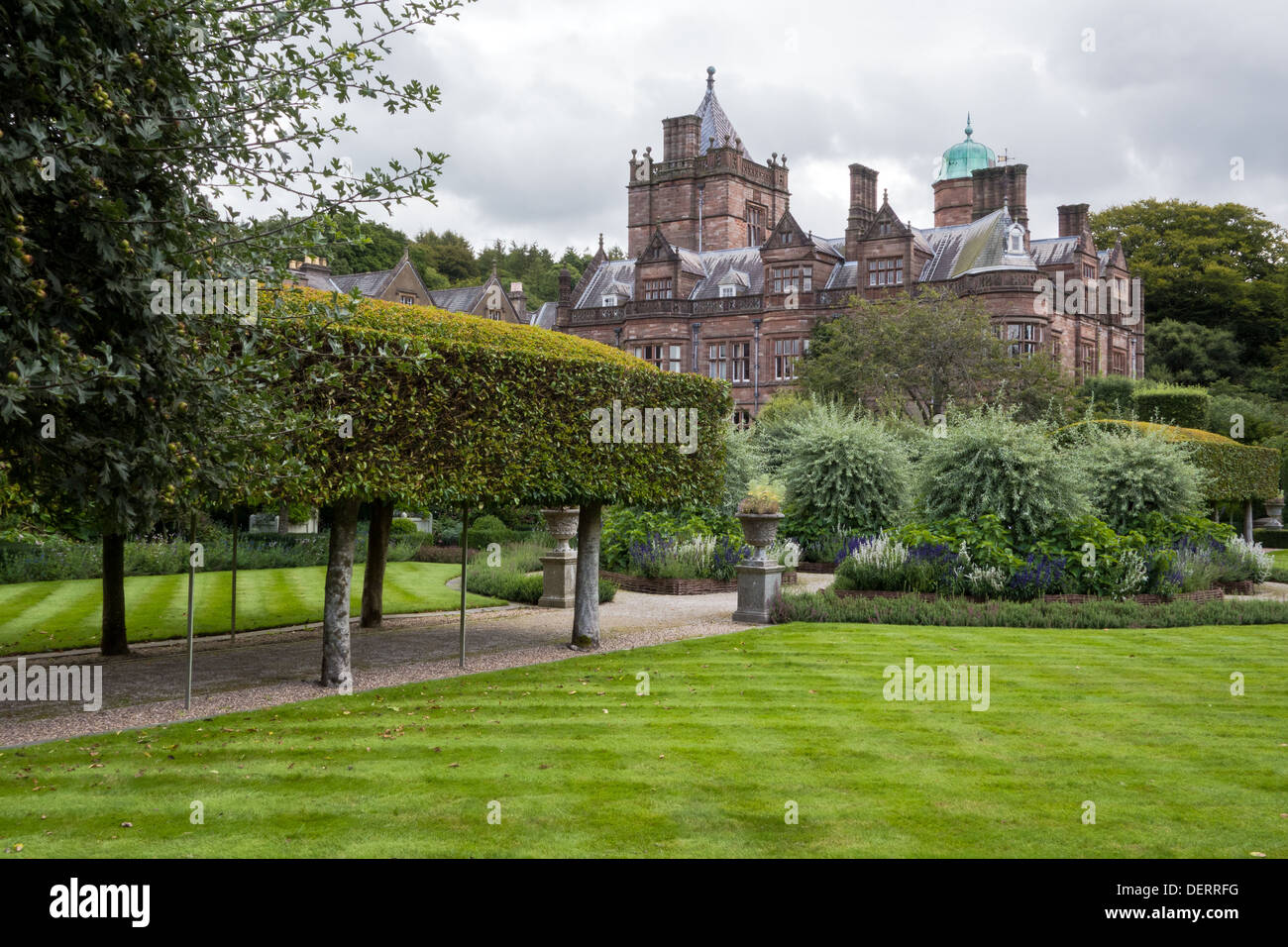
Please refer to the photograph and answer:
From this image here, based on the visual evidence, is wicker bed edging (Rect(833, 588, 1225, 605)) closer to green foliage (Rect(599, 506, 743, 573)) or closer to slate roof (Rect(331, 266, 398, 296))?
green foliage (Rect(599, 506, 743, 573))

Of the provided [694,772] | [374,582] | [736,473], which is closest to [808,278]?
[736,473]

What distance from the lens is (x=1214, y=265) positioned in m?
62.4

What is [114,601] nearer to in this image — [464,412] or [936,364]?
[464,412]

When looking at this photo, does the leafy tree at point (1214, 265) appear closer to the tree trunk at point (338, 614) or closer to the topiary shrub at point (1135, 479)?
the topiary shrub at point (1135, 479)

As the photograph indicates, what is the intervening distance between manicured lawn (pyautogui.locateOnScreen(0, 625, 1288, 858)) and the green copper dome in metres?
56.0

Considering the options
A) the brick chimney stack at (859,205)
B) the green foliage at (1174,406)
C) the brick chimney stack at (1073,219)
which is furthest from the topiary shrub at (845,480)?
the brick chimney stack at (1073,219)

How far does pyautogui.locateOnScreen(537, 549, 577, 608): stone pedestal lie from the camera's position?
18688 mm

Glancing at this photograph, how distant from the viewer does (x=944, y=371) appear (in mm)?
36500

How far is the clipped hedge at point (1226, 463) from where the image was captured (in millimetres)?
24000

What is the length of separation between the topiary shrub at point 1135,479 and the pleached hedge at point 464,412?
922 centimetres

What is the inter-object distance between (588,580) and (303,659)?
3637mm

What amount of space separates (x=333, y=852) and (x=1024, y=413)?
3400 cm
